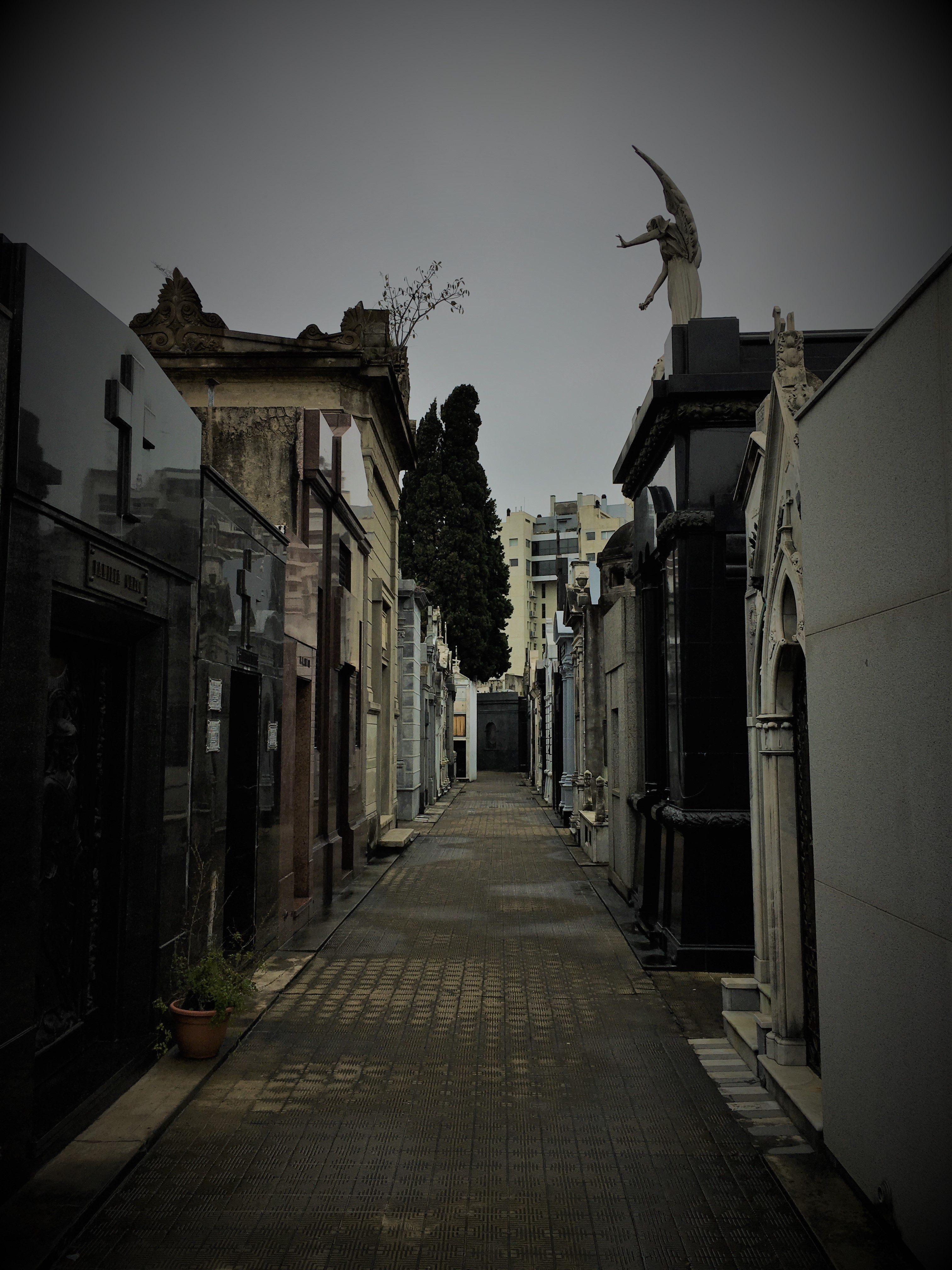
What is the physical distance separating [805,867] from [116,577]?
436 cm

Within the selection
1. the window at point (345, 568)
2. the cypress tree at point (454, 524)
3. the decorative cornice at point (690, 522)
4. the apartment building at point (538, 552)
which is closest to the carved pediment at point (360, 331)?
the window at point (345, 568)

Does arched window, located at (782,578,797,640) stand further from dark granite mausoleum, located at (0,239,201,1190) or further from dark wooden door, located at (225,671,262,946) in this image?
dark wooden door, located at (225,671,262,946)

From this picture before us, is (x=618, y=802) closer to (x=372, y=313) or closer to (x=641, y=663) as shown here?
Answer: (x=641, y=663)

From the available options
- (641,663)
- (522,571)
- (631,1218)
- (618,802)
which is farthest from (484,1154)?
(522,571)

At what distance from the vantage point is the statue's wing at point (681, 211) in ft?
33.0

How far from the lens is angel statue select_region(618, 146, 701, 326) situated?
9883mm

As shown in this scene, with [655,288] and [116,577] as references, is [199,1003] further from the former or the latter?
[655,288]

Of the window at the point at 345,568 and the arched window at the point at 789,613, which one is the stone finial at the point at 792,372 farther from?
the window at the point at 345,568

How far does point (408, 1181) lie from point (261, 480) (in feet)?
25.4

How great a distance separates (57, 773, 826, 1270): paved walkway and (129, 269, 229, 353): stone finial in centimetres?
921

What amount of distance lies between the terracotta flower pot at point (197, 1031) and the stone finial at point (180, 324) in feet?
33.5

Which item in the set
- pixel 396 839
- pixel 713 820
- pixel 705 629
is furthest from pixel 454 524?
pixel 713 820

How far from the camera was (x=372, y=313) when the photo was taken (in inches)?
579

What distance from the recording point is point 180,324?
44.5ft
